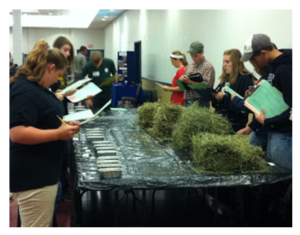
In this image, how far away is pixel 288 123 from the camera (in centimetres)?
233

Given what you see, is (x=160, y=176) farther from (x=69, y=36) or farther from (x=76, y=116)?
(x=69, y=36)

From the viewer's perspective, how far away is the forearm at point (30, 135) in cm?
176

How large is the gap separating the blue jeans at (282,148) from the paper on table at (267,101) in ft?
0.52

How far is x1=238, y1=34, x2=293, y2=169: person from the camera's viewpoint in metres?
2.24

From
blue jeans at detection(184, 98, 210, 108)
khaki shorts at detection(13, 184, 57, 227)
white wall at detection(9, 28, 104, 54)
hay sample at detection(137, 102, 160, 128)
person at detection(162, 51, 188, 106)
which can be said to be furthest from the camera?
white wall at detection(9, 28, 104, 54)

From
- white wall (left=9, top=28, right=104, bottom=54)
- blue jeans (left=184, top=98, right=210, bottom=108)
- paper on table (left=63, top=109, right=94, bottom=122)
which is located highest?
white wall (left=9, top=28, right=104, bottom=54)

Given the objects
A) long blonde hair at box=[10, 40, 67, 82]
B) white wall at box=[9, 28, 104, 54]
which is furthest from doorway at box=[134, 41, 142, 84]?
long blonde hair at box=[10, 40, 67, 82]

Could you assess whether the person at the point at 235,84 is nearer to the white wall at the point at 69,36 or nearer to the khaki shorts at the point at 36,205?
the khaki shorts at the point at 36,205

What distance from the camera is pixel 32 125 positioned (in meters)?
1.80

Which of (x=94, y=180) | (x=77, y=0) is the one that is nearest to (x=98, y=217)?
(x=94, y=180)

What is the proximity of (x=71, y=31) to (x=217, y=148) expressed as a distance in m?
19.6

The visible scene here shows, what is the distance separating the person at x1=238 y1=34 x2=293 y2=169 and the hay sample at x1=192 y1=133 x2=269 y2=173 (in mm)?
152

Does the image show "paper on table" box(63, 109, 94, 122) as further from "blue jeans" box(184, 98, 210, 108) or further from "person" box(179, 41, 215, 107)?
"person" box(179, 41, 215, 107)

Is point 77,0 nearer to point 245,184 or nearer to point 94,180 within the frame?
point 94,180
